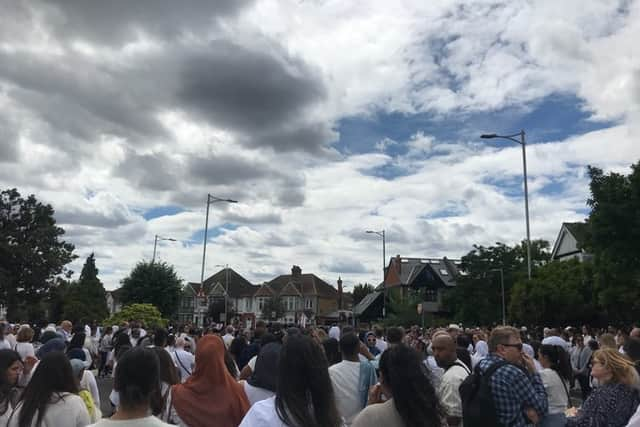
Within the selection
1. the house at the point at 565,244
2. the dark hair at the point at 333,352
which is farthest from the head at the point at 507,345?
the house at the point at 565,244

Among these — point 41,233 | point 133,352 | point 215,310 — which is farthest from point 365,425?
point 215,310

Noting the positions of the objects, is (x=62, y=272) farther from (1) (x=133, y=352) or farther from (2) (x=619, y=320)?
(1) (x=133, y=352)

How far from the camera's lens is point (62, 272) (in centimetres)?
5041

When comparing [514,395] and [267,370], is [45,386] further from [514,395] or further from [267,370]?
[514,395]

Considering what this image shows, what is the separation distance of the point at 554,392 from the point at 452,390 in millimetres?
1783

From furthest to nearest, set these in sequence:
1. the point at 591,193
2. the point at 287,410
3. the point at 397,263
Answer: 1. the point at 397,263
2. the point at 591,193
3. the point at 287,410

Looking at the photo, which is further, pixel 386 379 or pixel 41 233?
pixel 41 233

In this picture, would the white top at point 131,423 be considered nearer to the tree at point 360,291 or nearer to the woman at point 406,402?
the woman at point 406,402

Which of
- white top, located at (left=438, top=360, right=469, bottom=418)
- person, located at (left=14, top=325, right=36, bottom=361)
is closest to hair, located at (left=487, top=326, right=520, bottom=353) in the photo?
white top, located at (left=438, top=360, right=469, bottom=418)

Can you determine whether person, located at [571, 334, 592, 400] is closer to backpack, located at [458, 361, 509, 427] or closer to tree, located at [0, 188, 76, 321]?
backpack, located at [458, 361, 509, 427]

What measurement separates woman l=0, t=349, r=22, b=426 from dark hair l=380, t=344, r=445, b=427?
290 centimetres

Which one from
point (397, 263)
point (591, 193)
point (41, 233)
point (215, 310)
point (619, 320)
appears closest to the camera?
point (591, 193)

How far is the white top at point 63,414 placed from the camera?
13.5 feet

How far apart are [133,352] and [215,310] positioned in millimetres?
61591
